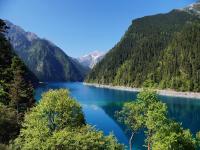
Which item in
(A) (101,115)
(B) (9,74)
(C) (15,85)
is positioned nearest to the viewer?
(C) (15,85)

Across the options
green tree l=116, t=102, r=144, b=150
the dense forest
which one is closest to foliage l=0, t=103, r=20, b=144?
the dense forest

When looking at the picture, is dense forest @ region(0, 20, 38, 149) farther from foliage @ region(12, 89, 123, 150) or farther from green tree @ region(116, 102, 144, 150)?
green tree @ region(116, 102, 144, 150)

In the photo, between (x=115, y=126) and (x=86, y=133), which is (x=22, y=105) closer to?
(x=86, y=133)

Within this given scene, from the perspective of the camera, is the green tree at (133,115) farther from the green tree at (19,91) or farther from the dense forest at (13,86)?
the green tree at (19,91)

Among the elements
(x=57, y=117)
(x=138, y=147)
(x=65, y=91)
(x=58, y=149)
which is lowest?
(x=138, y=147)

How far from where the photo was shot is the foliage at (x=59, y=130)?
40.8m

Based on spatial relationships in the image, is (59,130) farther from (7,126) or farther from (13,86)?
(13,86)

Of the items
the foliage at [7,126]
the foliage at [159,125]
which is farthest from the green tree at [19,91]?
the foliage at [159,125]

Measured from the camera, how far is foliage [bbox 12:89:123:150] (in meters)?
40.8

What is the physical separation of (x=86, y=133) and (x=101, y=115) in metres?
96.1

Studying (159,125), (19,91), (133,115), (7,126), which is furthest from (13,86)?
(159,125)

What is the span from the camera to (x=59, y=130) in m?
44.7

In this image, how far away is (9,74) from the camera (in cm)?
6806

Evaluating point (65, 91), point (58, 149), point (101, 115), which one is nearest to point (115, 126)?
point (101, 115)
